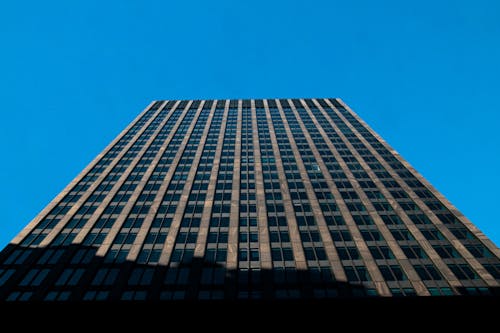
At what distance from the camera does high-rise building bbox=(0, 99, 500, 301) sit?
31.5 m

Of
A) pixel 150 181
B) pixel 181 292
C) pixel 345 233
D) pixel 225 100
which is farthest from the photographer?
pixel 225 100

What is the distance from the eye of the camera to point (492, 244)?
1366 inches

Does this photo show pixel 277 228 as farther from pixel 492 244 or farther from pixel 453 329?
pixel 492 244

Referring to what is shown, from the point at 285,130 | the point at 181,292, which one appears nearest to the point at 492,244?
the point at 181,292

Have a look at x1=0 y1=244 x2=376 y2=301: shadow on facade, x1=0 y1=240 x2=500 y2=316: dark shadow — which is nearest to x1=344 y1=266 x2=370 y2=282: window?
x1=0 y1=240 x2=500 y2=316: dark shadow

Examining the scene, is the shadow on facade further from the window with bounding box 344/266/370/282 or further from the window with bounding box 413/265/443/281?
the window with bounding box 413/265/443/281

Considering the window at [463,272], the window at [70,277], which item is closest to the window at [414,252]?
the window at [463,272]

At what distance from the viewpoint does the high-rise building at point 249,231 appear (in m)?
31.5

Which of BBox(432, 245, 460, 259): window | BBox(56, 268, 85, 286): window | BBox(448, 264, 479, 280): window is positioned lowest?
BBox(448, 264, 479, 280): window

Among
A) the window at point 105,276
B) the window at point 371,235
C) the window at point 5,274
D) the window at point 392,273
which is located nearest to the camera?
the window at point 392,273

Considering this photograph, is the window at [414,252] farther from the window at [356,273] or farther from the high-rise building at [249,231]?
the window at [356,273]

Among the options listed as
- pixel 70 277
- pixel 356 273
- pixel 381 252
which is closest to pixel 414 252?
pixel 381 252

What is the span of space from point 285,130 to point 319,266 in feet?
134

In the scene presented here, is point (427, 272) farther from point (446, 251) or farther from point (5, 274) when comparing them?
point (5, 274)
